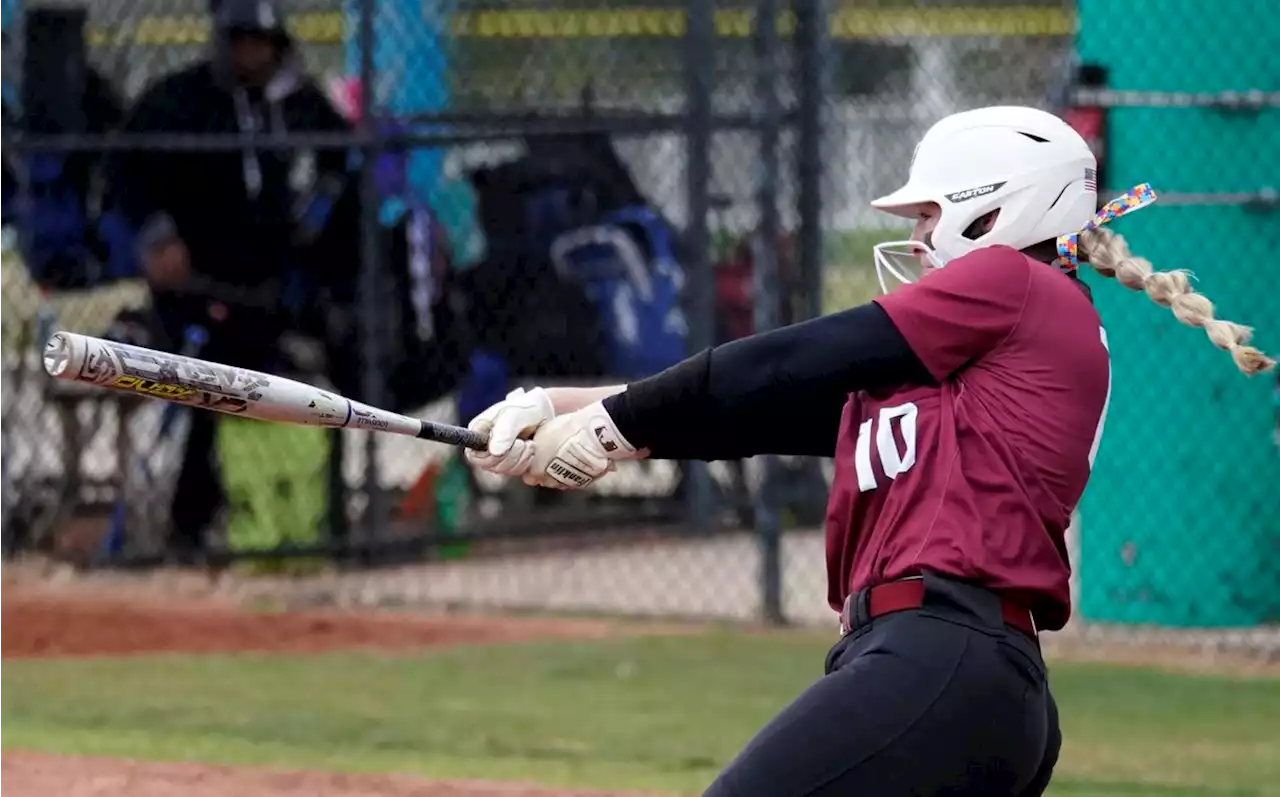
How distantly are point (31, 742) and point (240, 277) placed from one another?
439 cm

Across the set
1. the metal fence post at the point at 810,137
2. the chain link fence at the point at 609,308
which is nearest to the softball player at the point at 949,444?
the chain link fence at the point at 609,308

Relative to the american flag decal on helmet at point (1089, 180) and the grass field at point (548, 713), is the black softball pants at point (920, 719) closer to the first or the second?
the american flag decal on helmet at point (1089, 180)

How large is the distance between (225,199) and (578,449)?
772 centimetres

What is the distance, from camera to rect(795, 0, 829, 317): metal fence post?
991 centimetres

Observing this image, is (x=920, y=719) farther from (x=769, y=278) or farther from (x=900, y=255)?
(x=769, y=278)

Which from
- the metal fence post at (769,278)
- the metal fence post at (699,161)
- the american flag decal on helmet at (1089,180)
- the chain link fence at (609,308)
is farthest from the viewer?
the metal fence post at (699,161)

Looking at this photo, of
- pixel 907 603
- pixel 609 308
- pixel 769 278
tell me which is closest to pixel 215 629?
pixel 769 278

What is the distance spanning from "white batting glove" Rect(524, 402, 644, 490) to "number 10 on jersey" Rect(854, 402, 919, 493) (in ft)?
1.50

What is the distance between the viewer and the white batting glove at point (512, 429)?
12.9 ft

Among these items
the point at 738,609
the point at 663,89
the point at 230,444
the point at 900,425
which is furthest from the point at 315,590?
the point at 900,425

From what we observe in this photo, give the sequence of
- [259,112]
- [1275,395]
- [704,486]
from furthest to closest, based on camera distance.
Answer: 1. [704,486]
2. [259,112]
3. [1275,395]

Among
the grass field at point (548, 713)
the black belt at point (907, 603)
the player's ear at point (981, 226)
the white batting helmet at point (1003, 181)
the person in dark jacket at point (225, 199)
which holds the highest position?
the person in dark jacket at point (225, 199)

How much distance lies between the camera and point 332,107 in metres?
11.1

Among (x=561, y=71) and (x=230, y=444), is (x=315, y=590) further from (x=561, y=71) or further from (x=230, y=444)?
(x=561, y=71)
